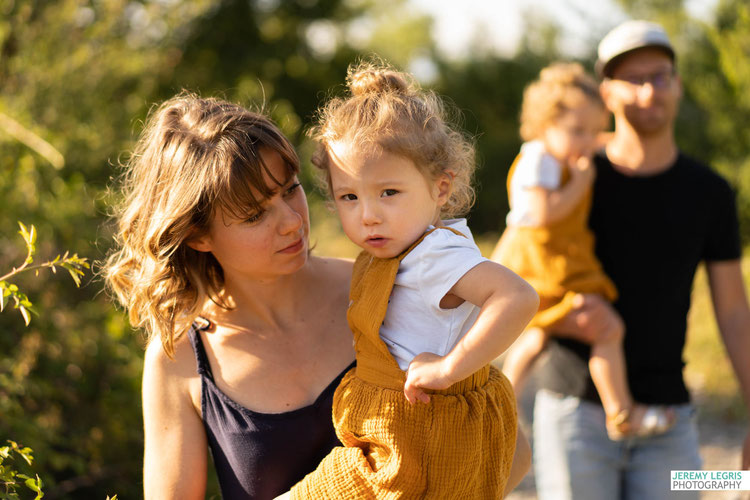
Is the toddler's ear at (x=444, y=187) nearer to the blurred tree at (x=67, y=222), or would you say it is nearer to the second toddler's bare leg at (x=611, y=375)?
the second toddler's bare leg at (x=611, y=375)

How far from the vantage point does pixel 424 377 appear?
1.48m

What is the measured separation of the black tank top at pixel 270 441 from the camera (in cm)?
183

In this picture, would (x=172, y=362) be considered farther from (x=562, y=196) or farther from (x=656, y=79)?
(x=656, y=79)

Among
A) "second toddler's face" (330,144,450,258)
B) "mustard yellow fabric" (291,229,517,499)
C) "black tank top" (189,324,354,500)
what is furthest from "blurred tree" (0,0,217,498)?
"second toddler's face" (330,144,450,258)

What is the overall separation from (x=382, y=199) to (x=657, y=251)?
1.54 metres

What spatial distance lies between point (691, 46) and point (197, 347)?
39.5 feet

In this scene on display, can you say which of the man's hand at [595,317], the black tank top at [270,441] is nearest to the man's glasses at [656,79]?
the man's hand at [595,317]

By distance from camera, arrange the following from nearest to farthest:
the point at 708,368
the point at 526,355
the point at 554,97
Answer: the point at 526,355 → the point at 554,97 → the point at 708,368

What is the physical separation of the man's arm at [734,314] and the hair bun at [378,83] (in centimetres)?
162

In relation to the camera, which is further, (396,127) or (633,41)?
(633,41)

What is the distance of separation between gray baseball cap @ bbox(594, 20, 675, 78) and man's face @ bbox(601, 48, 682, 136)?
32mm

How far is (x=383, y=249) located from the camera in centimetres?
162

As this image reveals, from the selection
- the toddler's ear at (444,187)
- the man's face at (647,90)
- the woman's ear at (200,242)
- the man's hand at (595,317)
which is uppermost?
the man's face at (647,90)

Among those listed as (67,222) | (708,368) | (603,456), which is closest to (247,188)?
(603,456)
